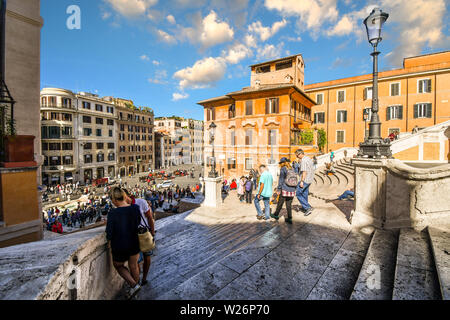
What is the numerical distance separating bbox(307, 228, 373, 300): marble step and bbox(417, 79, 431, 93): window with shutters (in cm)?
3179

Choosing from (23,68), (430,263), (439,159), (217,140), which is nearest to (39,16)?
(23,68)

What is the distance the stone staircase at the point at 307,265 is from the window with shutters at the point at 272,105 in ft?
62.5

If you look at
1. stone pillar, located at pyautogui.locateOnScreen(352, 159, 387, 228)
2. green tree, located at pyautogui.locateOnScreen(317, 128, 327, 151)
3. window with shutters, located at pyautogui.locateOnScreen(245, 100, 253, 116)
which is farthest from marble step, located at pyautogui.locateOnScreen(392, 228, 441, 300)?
green tree, located at pyautogui.locateOnScreen(317, 128, 327, 151)

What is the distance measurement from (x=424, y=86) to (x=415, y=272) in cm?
3327

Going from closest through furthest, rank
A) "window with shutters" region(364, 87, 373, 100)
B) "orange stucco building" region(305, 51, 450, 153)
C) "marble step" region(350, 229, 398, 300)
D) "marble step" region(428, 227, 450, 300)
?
"marble step" region(428, 227, 450, 300), "marble step" region(350, 229, 398, 300), "orange stucco building" region(305, 51, 450, 153), "window with shutters" region(364, 87, 373, 100)

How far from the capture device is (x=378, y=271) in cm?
284

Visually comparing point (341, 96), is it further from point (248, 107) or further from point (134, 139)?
point (134, 139)

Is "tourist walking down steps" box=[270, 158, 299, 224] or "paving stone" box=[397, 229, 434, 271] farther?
"tourist walking down steps" box=[270, 158, 299, 224]

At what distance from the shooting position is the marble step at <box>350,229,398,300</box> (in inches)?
95.3

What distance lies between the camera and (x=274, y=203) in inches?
324

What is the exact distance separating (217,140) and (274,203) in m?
20.1

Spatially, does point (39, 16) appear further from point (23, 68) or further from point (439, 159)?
point (439, 159)

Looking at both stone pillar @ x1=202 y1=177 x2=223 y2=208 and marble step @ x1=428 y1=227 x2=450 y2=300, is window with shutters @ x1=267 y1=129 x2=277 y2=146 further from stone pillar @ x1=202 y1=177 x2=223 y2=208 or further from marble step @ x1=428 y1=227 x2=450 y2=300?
marble step @ x1=428 y1=227 x2=450 y2=300

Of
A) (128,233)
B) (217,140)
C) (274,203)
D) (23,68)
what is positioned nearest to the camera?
(128,233)
